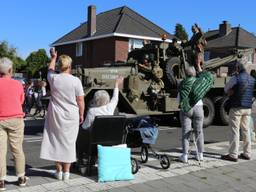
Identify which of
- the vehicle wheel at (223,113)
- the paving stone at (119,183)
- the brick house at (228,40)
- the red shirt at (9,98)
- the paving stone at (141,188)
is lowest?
the paving stone at (141,188)

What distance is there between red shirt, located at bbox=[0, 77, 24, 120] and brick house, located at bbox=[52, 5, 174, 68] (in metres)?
30.5

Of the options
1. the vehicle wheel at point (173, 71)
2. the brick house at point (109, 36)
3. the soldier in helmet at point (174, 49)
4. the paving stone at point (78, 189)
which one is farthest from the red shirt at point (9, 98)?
the brick house at point (109, 36)

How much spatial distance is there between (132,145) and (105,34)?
31104 millimetres

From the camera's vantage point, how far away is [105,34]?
38031mm

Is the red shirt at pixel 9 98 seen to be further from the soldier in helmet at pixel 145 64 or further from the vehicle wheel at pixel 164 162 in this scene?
the soldier in helmet at pixel 145 64

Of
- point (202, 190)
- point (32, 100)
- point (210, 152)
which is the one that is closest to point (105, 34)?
point (32, 100)

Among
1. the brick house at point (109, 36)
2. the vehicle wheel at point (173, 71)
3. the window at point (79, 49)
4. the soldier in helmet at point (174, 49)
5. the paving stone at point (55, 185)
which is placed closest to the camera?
the paving stone at point (55, 185)

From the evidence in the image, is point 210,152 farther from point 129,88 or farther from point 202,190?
point 129,88

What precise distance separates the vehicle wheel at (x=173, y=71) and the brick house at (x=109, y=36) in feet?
70.4

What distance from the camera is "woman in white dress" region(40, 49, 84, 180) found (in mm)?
6027

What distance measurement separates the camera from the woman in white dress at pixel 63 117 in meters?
6.03

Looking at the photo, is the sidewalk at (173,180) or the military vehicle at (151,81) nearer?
the sidewalk at (173,180)

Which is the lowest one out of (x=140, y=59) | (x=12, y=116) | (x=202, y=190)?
(x=202, y=190)

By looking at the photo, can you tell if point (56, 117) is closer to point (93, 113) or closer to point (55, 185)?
point (93, 113)
